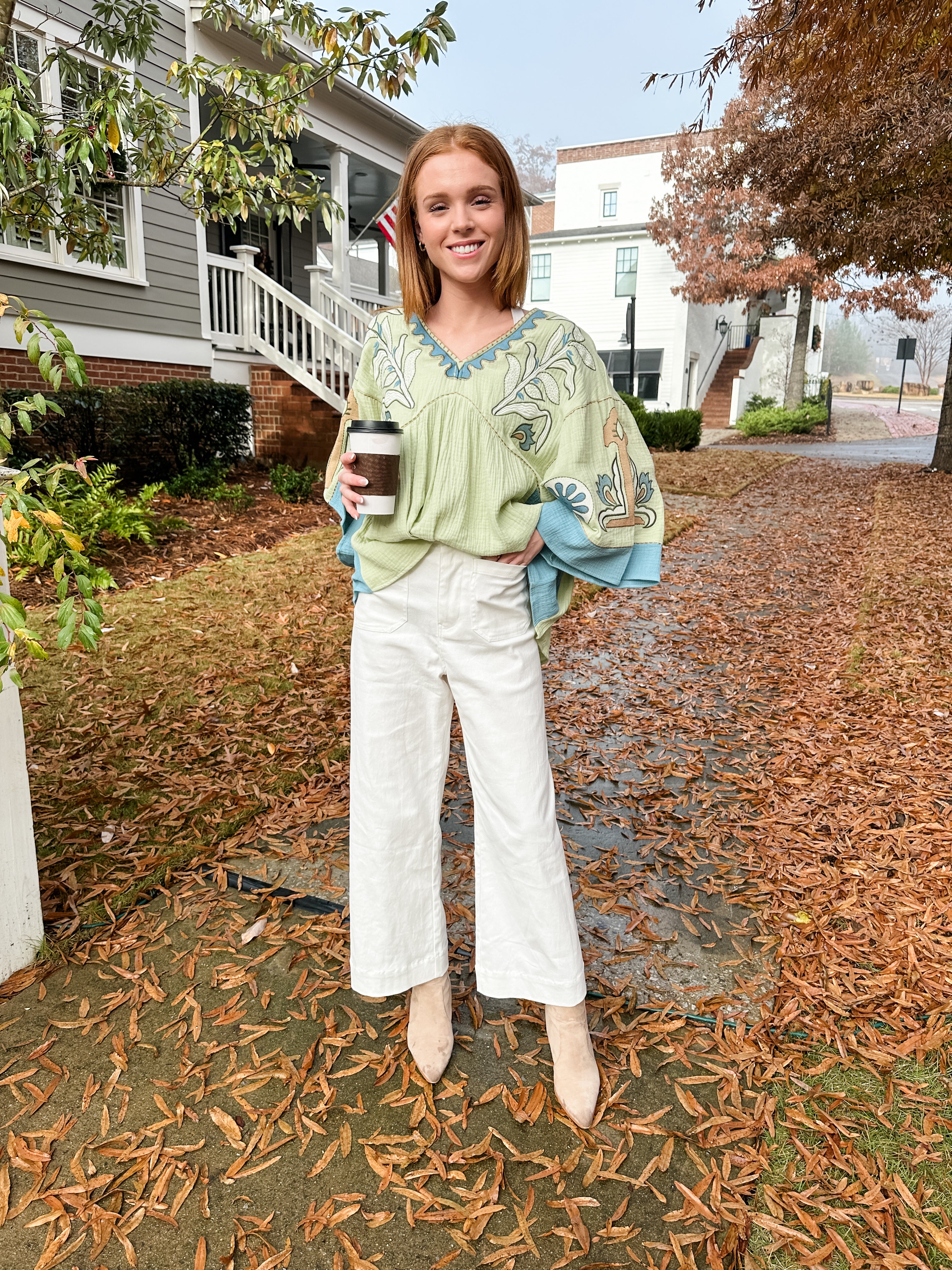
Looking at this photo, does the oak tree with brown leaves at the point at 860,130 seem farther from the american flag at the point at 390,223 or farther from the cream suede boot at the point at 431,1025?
the cream suede boot at the point at 431,1025

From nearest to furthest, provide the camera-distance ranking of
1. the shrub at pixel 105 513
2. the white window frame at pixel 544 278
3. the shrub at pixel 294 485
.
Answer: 1. the shrub at pixel 105 513
2. the shrub at pixel 294 485
3. the white window frame at pixel 544 278

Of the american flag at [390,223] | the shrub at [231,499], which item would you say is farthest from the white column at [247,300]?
the shrub at [231,499]

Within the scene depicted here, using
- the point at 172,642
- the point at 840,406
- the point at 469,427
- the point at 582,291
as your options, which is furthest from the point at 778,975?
the point at 840,406

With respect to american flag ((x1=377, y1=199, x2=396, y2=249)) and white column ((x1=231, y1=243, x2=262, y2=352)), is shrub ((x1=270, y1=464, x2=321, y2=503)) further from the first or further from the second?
white column ((x1=231, y1=243, x2=262, y2=352))

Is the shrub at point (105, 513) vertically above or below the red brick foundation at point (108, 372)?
below

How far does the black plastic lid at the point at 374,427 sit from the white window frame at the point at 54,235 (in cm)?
681

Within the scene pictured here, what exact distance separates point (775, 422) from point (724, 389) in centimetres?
780

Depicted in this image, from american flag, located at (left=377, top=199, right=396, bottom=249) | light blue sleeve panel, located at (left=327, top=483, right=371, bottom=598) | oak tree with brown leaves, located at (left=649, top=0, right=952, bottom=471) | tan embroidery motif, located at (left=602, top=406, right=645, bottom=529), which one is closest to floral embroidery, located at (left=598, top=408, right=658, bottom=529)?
tan embroidery motif, located at (left=602, top=406, right=645, bottom=529)

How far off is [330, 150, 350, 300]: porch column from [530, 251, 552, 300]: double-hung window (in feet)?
59.1

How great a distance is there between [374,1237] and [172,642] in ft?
12.5

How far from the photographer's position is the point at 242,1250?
1637 millimetres

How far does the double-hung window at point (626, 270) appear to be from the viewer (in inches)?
1113

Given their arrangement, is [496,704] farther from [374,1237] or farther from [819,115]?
[819,115]

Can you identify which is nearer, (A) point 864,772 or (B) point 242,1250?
(B) point 242,1250
